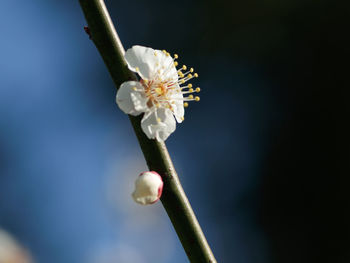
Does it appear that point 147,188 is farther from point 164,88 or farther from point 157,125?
point 164,88

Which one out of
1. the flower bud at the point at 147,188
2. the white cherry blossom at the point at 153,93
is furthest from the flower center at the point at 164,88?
the flower bud at the point at 147,188

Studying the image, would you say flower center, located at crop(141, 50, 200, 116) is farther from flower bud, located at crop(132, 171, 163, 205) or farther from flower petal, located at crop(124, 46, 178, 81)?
flower bud, located at crop(132, 171, 163, 205)

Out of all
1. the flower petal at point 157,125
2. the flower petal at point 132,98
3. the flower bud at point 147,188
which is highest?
the flower petal at point 132,98

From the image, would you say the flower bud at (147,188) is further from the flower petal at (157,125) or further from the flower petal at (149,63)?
the flower petal at (149,63)

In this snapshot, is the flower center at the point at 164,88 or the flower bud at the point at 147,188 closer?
the flower bud at the point at 147,188

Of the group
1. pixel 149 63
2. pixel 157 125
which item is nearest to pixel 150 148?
pixel 157 125

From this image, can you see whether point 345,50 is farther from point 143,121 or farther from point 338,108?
point 143,121

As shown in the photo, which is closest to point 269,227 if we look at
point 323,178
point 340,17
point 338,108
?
point 323,178
